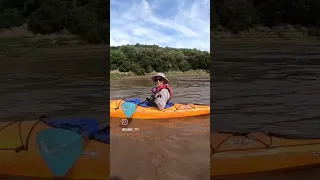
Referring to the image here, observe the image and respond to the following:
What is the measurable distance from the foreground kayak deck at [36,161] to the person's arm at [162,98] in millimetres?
932

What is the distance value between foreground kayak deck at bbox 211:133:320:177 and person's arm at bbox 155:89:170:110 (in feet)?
2.89

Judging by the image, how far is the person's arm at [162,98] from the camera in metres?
2.47

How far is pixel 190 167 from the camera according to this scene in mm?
2062

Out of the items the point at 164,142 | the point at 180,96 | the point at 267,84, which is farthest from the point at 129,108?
the point at 267,84

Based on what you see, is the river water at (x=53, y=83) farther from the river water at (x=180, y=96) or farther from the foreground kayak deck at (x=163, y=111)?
the foreground kayak deck at (x=163, y=111)

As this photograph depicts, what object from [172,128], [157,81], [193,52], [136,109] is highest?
[193,52]

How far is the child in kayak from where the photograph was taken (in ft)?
8.13

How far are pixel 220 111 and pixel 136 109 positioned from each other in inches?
45.6

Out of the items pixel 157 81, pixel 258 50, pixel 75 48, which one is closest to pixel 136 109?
pixel 157 81

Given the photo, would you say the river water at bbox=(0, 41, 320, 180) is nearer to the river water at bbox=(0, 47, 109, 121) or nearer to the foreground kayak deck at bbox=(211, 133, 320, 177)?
the river water at bbox=(0, 47, 109, 121)

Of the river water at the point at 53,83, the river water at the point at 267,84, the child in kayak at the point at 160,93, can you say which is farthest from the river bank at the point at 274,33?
the river water at the point at 53,83

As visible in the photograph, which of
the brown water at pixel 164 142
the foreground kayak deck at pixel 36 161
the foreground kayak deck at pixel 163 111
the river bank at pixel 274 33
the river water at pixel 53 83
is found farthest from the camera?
the river water at pixel 53 83

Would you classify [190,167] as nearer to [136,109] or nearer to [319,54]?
[136,109]

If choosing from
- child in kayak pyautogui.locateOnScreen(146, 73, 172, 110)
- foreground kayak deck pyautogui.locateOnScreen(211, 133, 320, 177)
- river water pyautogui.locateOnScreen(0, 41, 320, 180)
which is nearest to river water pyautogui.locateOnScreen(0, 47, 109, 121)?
river water pyautogui.locateOnScreen(0, 41, 320, 180)
